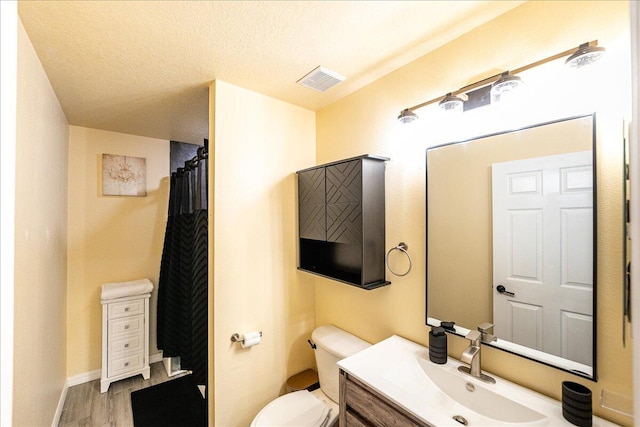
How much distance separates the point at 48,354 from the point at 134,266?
1.14m

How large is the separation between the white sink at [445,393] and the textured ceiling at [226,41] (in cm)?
166

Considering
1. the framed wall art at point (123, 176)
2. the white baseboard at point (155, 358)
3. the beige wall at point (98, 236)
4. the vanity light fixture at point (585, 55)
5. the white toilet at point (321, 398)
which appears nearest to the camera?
the vanity light fixture at point (585, 55)

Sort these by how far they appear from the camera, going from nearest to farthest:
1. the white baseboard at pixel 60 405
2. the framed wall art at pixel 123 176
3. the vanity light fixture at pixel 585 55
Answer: the vanity light fixture at pixel 585 55, the white baseboard at pixel 60 405, the framed wall art at pixel 123 176

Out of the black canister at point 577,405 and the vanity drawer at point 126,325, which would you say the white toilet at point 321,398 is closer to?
the black canister at point 577,405

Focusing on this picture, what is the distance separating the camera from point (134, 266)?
298 cm

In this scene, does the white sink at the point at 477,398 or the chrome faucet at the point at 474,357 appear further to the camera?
the chrome faucet at the point at 474,357

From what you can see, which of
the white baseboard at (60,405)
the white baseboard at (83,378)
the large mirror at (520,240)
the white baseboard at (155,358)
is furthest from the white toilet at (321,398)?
the white baseboard at (83,378)

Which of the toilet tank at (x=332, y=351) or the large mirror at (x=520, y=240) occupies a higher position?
the large mirror at (x=520, y=240)

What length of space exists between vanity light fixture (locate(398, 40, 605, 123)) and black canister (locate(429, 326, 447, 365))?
113cm

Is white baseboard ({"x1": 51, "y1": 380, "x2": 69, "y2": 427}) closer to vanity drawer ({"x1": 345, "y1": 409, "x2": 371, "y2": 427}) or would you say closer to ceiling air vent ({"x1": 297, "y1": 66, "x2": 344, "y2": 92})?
vanity drawer ({"x1": 345, "y1": 409, "x2": 371, "y2": 427})

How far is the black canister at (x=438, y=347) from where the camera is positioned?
1.40m

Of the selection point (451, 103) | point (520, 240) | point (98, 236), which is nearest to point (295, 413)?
point (520, 240)

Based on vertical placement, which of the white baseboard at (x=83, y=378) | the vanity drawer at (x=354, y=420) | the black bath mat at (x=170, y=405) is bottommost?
the black bath mat at (x=170, y=405)

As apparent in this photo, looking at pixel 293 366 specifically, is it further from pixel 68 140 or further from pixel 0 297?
pixel 68 140
